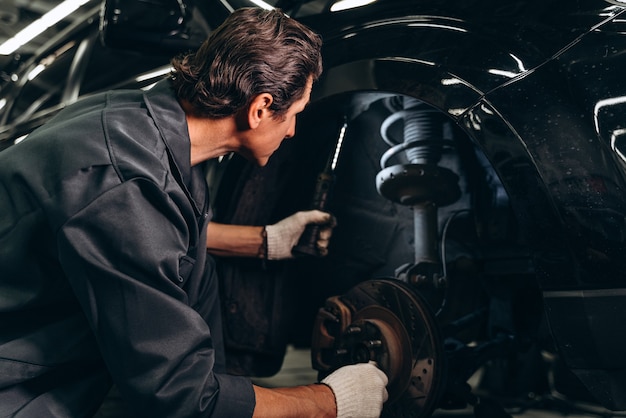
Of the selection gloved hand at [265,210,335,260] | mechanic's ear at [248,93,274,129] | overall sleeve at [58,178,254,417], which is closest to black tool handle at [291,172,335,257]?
gloved hand at [265,210,335,260]

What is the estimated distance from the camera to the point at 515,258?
1.21m

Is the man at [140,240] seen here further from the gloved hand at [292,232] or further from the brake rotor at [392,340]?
the gloved hand at [292,232]

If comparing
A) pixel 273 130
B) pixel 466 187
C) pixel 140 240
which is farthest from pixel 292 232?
pixel 140 240

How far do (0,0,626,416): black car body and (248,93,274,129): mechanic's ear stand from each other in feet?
0.43

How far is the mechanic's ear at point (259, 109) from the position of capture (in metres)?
1.07

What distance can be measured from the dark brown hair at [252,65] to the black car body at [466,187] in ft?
0.28

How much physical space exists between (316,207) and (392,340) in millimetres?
370

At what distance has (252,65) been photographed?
3.45 feet

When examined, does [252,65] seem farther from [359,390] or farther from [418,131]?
[359,390]

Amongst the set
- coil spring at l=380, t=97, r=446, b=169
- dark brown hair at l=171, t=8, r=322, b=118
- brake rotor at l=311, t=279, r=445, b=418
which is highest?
dark brown hair at l=171, t=8, r=322, b=118

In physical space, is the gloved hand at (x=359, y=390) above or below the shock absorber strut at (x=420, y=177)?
below

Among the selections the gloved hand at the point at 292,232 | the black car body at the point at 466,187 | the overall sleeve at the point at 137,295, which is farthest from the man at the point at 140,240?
the gloved hand at the point at 292,232

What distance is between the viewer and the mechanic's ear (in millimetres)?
1067

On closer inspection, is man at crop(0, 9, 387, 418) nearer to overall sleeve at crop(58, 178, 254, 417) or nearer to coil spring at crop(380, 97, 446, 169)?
overall sleeve at crop(58, 178, 254, 417)
